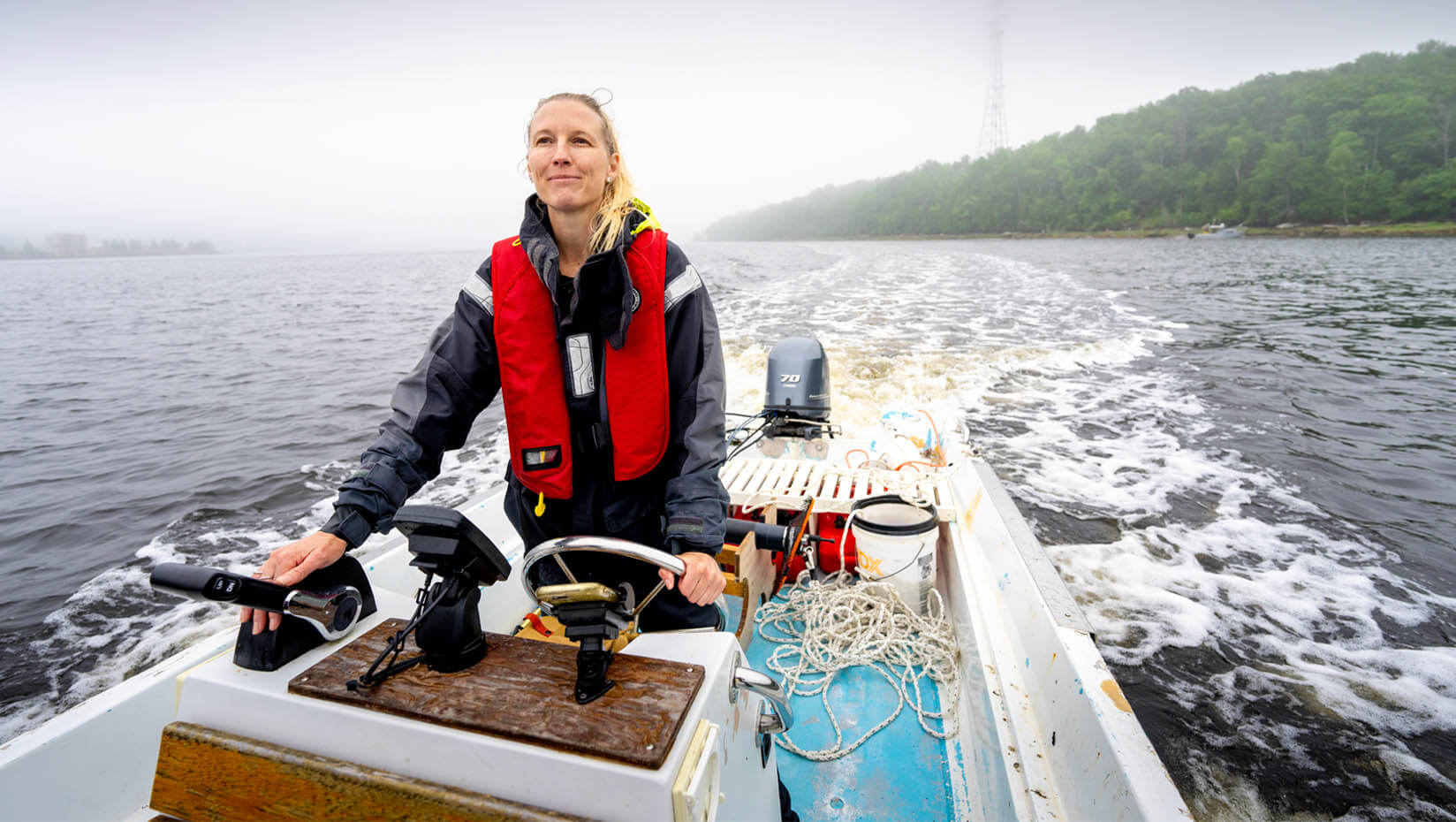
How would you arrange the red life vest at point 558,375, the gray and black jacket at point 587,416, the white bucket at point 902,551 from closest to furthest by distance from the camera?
the gray and black jacket at point 587,416
the red life vest at point 558,375
the white bucket at point 902,551

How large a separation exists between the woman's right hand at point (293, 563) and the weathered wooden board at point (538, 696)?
5.4 inches

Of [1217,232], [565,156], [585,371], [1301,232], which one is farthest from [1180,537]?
[1301,232]

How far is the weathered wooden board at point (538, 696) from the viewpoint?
1049 mm

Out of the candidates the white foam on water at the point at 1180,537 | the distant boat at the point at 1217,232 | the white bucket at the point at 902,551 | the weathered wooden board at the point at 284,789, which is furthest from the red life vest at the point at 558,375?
the distant boat at the point at 1217,232

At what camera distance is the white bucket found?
295 cm

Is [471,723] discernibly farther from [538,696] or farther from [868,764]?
[868,764]

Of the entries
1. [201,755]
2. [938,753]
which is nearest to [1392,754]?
[938,753]

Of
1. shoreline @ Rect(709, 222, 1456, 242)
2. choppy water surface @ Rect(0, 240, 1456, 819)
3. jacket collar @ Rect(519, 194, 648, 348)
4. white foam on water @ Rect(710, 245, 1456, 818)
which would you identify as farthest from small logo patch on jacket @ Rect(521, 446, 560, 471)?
shoreline @ Rect(709, 222, 1456, 242)

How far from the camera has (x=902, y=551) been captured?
295 cm

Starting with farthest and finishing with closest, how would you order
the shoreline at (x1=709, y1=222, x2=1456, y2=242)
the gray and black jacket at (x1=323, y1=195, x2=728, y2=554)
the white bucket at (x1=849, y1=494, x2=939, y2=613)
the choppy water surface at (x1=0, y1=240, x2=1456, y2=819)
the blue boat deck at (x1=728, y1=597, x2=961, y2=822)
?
1. the shoreline at (x1=709, y1=222, x2=1456, y2=242)
2. the choppy water surface at (x1=0, y1=240, x2=1456, y2=819)
3. the white bucket at (x1=849, y1=494, x2=939, y2=613)
4. the blue boat deck at (x1=728, y1=597, x2=961, y2=822)
5. the gray and black jacket at (x1=323, y1=195, x2=728, y2=554)

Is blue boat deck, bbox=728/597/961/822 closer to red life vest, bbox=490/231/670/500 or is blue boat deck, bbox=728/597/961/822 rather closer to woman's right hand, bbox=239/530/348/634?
red life vest, bbox=490/231/670/500

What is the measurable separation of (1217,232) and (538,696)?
6666cm

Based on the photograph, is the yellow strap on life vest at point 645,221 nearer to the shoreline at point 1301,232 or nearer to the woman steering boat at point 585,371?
the woman steering boat at point 585,371

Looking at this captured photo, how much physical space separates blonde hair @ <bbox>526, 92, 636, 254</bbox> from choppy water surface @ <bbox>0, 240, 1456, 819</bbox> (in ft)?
11.8
